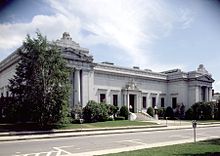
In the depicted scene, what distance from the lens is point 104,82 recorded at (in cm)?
4894

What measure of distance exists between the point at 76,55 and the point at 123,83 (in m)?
12.8

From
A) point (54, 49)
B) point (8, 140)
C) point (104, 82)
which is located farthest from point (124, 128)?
point (104, 82)

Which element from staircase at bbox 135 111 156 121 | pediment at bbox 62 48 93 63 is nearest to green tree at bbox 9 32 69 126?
pediment at bbox 62 48 93 63

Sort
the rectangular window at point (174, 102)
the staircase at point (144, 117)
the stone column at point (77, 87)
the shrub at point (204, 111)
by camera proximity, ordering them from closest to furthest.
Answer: the stone column at point (77, 87)
the staircase at point (144, 117)
the shrub at point (204, 111)
the rectangular window at point (174, 102)

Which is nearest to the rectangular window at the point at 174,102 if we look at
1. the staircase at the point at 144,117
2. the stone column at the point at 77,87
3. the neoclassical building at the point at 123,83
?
the neoclassical building at the point at 123,83

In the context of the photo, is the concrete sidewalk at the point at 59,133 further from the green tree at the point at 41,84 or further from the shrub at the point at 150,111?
the shrub at the point at 150,111

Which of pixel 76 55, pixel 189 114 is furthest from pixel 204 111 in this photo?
pixel 76 55

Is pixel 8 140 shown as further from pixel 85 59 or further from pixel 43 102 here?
pixel 85 59

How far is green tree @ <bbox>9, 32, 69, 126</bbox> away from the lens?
87.9 feet

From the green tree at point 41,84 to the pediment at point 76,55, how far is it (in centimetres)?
1239

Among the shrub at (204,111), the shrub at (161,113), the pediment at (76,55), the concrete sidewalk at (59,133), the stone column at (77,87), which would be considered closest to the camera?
the concrete sidewalk at (59,133)

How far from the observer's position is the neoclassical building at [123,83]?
42.5 m

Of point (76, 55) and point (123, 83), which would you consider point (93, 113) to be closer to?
point (76, 55)

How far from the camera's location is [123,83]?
170ft
